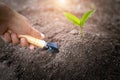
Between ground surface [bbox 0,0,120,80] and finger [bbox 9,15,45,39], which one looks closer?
ground surface [bbox 0,0,120,80]

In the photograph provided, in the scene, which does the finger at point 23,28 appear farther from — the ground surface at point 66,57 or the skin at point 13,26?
the ground surface at point 66,57

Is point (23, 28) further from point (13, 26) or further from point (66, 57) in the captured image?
point (66, 57)

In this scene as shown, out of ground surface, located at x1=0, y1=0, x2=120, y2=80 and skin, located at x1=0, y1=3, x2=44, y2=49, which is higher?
skin, located at x1=0, y1=3, x2=44, y2=49

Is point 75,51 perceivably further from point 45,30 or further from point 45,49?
point 45,30

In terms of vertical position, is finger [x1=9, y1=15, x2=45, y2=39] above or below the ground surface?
above

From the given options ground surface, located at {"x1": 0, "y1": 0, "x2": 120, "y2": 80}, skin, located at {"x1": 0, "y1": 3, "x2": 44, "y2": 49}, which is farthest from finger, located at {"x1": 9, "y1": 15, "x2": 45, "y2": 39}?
ground surface, located at {"x1": 0, "y1": 0, "x2": 120, "y2": 80}

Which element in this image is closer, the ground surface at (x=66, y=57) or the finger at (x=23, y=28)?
the ground surface at (x=66, y=57)

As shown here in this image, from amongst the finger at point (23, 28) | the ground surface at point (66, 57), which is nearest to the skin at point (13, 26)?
the finger at point (23, 28)

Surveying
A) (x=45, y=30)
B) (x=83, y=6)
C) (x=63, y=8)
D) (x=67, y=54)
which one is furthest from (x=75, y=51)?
(x=83, y=6)

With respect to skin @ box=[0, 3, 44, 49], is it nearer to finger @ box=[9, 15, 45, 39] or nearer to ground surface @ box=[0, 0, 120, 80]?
finger @ box=[9, 15, 45, 39]

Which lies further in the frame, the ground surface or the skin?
the skin

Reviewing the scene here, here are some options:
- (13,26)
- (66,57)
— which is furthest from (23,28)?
(66,57)
